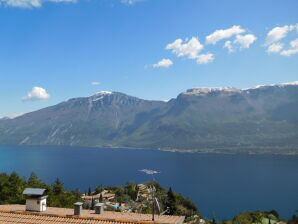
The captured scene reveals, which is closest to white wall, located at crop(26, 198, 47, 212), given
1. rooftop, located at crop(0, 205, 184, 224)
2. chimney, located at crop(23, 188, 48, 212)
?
chimney, located at crop(23, 188, 48, 212)

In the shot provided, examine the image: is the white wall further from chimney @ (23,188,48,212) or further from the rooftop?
the rooftop

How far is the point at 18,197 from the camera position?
38.8m

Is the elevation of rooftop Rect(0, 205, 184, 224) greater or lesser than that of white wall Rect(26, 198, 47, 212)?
lesser

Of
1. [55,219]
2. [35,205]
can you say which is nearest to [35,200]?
[35,205]

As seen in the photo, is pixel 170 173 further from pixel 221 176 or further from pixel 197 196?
pixel 197 196

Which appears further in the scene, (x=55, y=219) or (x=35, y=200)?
(x=35, y=200)

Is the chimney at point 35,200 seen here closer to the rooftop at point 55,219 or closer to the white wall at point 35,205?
the white wall at point 35,205

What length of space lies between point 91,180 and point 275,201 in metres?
97.4

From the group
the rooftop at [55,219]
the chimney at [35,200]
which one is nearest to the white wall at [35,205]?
the chimney at [35,200]

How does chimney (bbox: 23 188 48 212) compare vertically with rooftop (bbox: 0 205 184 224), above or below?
above

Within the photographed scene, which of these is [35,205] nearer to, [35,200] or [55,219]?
[35,200]

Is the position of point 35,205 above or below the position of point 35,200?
below

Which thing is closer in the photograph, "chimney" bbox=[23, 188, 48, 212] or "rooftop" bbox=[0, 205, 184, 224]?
"rooftop" bbox=[0, 205, 184, 224]

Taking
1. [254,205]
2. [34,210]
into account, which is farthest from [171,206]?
[254,205]
